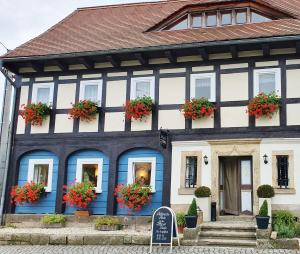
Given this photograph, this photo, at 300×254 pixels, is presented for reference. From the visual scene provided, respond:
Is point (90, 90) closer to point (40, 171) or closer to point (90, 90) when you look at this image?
point (90, 90)

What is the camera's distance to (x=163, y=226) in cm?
1299

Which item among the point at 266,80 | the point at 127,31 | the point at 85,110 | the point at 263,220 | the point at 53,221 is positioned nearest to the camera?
the point at 263,220

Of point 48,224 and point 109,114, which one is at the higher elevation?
point 109,114

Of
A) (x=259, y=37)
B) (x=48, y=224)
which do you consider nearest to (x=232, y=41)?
(x=259, y=37)

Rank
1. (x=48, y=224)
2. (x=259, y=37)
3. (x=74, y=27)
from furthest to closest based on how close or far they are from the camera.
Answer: (x=74, y=27)
(x=48, y=224)
(x=259, y=37)

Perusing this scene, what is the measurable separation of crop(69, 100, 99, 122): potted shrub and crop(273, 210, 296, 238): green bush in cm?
722

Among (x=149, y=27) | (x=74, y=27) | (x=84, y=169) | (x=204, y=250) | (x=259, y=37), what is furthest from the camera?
(x=74, y=27)

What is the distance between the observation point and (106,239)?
13.8 metres

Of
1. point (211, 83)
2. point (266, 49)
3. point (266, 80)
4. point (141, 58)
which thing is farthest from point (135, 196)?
point (266, 49)

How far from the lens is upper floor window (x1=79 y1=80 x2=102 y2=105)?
59.9 feet

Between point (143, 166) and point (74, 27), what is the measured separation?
24.4 ft

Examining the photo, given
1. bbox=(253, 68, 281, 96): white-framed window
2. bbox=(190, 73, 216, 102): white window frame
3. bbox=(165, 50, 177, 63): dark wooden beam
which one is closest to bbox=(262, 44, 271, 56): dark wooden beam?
bbox=(253, 68, 281, 96): white-framed window

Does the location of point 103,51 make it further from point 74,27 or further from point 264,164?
point 264,164

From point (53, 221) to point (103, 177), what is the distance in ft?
7.53
